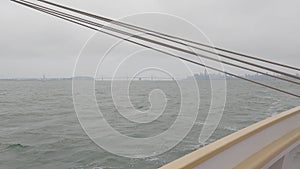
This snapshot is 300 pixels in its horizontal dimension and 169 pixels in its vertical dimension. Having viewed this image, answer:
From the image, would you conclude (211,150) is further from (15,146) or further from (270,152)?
(15,146)

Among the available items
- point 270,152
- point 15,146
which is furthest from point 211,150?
point 15,146

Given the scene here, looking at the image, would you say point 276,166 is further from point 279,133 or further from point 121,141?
point 121,141

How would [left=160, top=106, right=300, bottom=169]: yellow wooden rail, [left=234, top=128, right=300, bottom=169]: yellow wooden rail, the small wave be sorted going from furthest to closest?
1. the small wave
2. [left=234, top=128, right=300, bottom=169]: yellow wooden rail
3. [left=160, top=106, right=300, bottom=169]: yellow wooden rail

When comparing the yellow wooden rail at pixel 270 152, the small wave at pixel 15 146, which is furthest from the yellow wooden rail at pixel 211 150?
the small wave at pixel 15 146

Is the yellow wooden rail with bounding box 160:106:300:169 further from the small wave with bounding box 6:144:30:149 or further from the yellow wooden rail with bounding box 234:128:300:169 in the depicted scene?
the small wave with bounding box 6:144:30:149

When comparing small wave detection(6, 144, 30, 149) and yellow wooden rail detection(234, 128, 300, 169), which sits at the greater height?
yellow wooden rail detection(234, 128, 300, 169)

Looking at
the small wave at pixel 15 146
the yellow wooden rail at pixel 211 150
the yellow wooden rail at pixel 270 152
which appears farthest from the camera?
the small wave at pixel 15 146

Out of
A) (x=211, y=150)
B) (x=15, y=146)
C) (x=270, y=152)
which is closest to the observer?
(x=211, y=150)

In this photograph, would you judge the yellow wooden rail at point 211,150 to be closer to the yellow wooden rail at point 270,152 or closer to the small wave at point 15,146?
the yellow wooden rail at point 270,152

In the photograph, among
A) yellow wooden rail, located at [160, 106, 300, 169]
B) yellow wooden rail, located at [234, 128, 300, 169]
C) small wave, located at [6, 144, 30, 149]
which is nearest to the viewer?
yellow wooden rail, located at [160, 106, 300, 169]

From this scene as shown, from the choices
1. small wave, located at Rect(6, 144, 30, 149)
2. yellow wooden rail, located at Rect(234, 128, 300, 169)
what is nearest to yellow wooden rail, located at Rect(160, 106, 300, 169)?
yellow wooden rail, located at Rect(234, 128, 300, 169)

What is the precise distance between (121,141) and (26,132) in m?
4.62

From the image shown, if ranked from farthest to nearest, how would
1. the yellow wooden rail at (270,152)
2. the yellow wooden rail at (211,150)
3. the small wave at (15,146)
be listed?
the small wave at (15,146)
the yellow wooden rail at (270,152)
the yellow wooden rail at (211,150)

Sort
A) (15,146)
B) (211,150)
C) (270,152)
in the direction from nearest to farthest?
1. (211,150)
2. (270,152)
3. (15,146)
